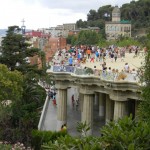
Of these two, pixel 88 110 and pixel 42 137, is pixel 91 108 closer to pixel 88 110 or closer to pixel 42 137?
pixel 88 110

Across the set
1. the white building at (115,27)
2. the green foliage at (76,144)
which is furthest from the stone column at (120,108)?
the white building at (115,27)

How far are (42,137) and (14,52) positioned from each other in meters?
18.6

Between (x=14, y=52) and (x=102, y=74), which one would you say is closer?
(x=102, y=74)

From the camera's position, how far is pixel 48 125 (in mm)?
32688

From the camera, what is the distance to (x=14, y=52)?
4181 centimetres

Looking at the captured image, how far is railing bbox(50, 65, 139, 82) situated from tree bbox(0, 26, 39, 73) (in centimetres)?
1017

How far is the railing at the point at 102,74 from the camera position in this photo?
24.4 metres

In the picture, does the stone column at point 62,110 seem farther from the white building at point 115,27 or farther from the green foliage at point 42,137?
the white building at point 115,27

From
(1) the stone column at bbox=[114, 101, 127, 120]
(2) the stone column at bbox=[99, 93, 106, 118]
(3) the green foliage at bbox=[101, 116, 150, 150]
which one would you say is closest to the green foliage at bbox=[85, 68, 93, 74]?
(1) the stone column at bbox=[114, 101, 127, 120]

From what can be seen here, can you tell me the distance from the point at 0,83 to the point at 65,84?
4993 mm

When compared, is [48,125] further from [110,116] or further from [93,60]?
[93,60]

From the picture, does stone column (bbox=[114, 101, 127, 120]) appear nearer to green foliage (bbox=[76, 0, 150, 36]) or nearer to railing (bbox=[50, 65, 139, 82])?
railing (bbox=[50, 65, 139, 82])

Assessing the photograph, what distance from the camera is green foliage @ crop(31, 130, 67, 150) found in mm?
23770

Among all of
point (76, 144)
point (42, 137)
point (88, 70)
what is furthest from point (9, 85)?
point (76, 144)
